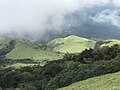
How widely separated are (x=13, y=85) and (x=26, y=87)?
46.6 ft

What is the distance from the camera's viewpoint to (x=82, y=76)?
2963 inches

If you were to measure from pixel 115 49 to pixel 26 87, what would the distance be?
40.8 metres

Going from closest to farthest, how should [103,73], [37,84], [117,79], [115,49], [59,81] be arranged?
[117,79], [103,73], [59,81], [37,84], [115,49]

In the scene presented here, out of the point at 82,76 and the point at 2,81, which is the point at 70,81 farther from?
the point at 2,81

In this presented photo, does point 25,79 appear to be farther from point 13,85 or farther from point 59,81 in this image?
point 59,81

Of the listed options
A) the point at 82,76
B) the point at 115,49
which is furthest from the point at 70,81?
the point at 115,49

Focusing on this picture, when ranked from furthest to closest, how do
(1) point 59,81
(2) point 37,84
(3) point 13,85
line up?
(3) point 13,85, (2) point 37,84, (1) point 59,81

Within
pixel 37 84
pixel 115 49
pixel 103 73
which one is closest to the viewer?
pixel 103 73

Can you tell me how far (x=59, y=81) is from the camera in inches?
3086

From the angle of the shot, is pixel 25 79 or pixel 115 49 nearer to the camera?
pixel 25 79

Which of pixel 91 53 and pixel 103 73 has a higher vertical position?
pixel 91 53

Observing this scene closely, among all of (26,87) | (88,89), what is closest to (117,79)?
(88,89)

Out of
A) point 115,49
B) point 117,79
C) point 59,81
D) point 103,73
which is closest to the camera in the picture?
point 117,79

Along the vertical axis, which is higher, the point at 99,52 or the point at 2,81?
the point at 99,52
